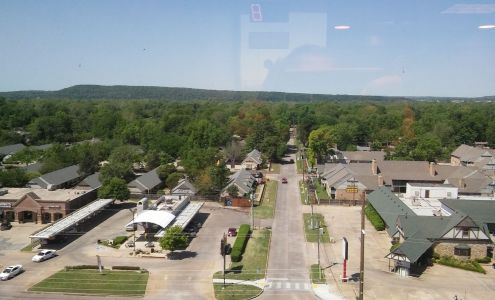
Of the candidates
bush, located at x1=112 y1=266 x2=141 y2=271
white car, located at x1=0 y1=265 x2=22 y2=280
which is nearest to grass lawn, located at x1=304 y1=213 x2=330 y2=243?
bush, located at x1=112 y1=266 x2=141 y2=271

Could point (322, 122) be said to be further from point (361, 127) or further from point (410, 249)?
point (410, 249)

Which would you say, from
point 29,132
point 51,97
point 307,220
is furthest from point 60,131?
point 51,97

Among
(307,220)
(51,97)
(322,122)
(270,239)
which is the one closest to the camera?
(270,239)

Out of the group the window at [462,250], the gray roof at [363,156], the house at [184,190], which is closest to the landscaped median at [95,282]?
the house at [184,190]

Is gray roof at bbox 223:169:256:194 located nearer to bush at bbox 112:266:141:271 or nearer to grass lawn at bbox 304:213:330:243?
grass lawn at bbox 304:213:330:243

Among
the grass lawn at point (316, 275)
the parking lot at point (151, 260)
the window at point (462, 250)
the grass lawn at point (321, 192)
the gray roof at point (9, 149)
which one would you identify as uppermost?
the gray roof at point (9, 149)

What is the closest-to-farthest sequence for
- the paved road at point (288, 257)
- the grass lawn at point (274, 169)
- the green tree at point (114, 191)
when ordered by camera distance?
the paved road at point (288, 257) < the green tree at point (114, 191) < the grass lawn at point (274, 169)

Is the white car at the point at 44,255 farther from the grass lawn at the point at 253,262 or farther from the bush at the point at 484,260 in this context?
the bush at the point at 484,260
